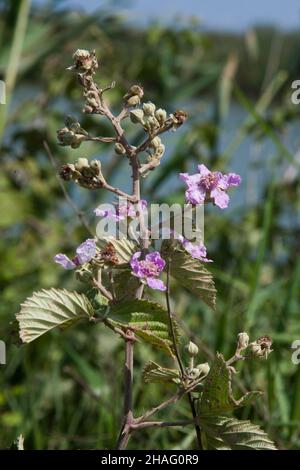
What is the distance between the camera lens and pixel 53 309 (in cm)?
73

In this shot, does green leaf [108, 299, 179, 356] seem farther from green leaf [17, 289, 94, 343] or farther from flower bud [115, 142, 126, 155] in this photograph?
flower bud [115, 142, 126, 155]

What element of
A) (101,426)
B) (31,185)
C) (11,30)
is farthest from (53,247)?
(101,426)

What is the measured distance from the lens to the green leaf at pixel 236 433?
76cm

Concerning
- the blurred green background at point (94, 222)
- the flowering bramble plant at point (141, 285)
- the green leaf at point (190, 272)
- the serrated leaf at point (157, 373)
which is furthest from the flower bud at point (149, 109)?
the blurred green background at point (94, 222)

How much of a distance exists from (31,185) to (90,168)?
149cm

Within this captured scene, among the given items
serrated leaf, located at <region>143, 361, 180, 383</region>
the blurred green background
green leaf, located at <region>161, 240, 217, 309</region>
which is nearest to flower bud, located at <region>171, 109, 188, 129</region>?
green leaf, located at <region>161, 240, 217, 309</region>

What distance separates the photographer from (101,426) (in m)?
1.35

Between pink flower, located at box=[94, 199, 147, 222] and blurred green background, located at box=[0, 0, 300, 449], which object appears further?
blurred green background, located at box=[0, 0, 300, 449]

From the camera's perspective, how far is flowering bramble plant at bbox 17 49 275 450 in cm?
73

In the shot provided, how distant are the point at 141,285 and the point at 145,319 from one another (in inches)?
1.3

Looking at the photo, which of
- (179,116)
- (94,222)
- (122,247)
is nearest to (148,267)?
(122,247)

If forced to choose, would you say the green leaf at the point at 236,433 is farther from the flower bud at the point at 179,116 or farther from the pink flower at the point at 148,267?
the flower bud at the point at 179,116

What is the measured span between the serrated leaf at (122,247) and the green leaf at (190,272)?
0.03m
